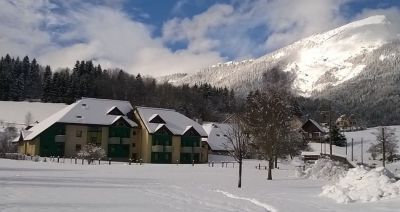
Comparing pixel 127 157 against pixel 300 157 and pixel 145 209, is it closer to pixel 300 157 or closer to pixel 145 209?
pixel 300 157

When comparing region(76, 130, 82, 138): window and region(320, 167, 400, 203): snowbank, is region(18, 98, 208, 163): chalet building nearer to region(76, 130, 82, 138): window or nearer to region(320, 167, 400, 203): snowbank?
region(76, 130, 82, 138): window

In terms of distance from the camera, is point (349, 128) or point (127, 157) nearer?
point (127, 157)

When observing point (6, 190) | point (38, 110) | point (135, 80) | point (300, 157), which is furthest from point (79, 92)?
point (6, 190)

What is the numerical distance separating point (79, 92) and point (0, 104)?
70.2 ft

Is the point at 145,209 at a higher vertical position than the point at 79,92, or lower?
lower

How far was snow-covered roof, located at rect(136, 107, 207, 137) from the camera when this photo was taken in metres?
80.4

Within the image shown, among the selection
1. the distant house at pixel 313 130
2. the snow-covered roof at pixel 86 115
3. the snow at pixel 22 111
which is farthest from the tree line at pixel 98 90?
the snow-covered roof at pixel 86 115

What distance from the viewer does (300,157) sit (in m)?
90.0

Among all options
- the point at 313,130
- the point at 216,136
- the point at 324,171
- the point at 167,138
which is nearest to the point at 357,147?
the point at 313,130

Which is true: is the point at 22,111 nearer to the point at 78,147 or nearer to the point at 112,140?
the point at 78,147

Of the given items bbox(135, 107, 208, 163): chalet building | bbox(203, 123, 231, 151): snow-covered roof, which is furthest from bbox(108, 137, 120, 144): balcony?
bbox(203, 123, 231, 151): snow-covered roof

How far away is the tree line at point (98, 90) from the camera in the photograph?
132 meters

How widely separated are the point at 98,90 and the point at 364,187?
12424cm

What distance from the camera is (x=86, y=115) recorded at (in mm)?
77938
